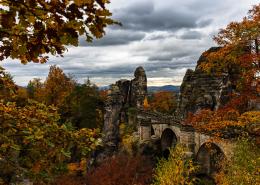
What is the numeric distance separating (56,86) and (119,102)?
45.3 feet

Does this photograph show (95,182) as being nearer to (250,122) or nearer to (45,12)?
(250,122)

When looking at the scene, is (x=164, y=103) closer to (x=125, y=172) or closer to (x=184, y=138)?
(x=184, y=138)

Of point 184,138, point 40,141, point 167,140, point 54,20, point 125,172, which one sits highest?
point 54,20

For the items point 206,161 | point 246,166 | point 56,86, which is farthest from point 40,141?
point 56,86

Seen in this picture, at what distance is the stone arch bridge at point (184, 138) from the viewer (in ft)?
119

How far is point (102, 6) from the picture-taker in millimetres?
3871

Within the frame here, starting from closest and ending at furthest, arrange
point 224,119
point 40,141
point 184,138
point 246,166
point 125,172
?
1. point 40,141
2. point 246,166
3. point 224,119
4. point 125,172
5. point 184,138

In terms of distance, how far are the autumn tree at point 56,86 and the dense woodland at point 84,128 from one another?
7.44 metres

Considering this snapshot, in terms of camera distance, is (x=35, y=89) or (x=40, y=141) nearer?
(x=40, y=141)

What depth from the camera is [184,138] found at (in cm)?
4291

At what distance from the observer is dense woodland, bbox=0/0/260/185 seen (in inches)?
160

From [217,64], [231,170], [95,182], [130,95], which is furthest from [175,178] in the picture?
[130,95]

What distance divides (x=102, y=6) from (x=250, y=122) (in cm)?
1613

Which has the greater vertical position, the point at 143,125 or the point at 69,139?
the point at 69,139
